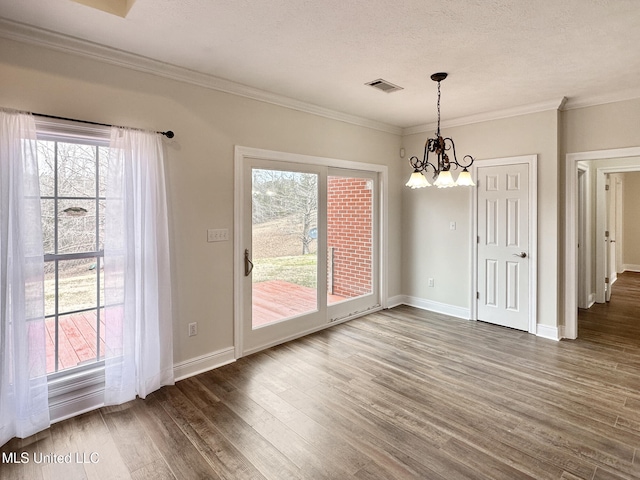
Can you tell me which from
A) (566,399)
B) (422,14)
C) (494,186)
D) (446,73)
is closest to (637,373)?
(566,399)

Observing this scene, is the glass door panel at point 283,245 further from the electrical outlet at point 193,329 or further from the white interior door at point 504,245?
the white interior door at point 504,245

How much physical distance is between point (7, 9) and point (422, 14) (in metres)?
2.58

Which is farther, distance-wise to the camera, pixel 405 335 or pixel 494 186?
pixel 494 186

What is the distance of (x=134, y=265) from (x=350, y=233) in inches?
112

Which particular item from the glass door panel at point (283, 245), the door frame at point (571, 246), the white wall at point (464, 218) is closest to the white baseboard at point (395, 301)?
the white wall at point (464, 218)

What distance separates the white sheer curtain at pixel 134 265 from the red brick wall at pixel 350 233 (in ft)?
7.19

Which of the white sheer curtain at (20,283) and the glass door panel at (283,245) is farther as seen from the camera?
the glass door panel at (283,245)

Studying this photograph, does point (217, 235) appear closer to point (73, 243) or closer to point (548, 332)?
point (73, 243)

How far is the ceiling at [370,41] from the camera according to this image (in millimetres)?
2213

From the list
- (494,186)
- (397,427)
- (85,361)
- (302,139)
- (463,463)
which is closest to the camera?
(463,463)

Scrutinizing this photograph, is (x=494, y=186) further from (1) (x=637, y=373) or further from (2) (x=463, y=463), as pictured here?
(2) (x=463, y=463)

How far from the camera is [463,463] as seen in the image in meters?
2.12

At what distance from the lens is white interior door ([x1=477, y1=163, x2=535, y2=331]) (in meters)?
4.37


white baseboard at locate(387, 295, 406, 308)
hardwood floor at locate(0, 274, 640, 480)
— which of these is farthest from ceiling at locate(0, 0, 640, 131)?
white baseboard at locate(387, 295, 406, 308)
